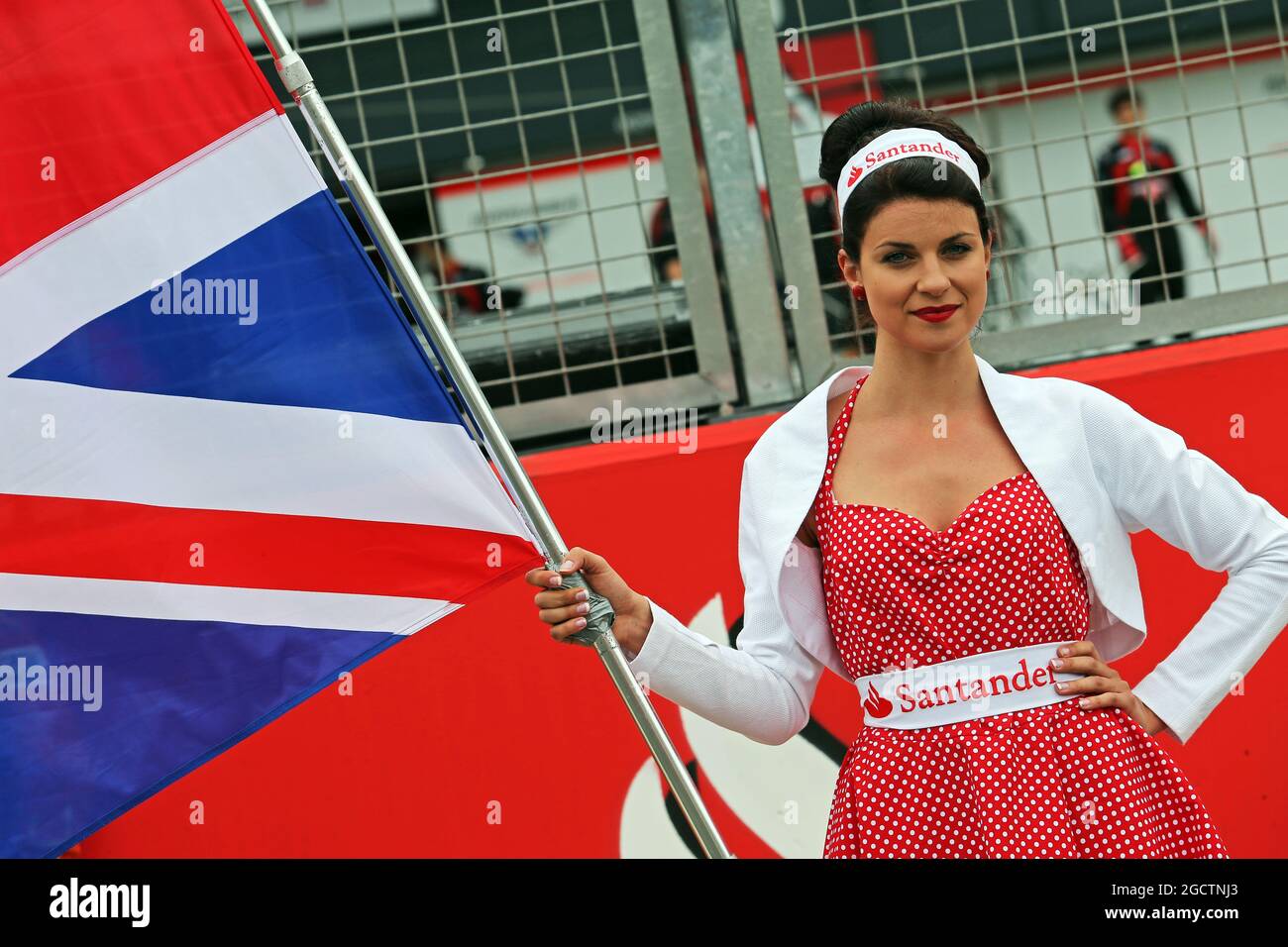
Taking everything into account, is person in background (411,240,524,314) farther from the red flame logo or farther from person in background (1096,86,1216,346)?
the red flame logo

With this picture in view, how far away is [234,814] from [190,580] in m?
1.50

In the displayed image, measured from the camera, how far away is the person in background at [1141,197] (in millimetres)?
3979

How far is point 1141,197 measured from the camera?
3.98m

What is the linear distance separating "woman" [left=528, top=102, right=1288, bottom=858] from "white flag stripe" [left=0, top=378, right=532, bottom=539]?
1.03 feet

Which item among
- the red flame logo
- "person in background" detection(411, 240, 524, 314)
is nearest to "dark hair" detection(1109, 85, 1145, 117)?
"person in background" detection(411, 240, 524, 314)

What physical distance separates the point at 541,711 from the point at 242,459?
151 centimetres

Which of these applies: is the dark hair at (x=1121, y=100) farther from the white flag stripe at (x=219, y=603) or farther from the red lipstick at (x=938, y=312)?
the white flag stripe at (x=219, y=603)

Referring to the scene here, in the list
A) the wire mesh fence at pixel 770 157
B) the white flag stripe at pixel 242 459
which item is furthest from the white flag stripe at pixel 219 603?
the wire mesh fence at pixel 770 157

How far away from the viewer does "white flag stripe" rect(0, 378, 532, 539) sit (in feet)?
8.36

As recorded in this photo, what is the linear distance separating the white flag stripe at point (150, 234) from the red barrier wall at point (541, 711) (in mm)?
1421

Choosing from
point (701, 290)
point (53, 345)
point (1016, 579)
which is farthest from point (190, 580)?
point (701, 290)
